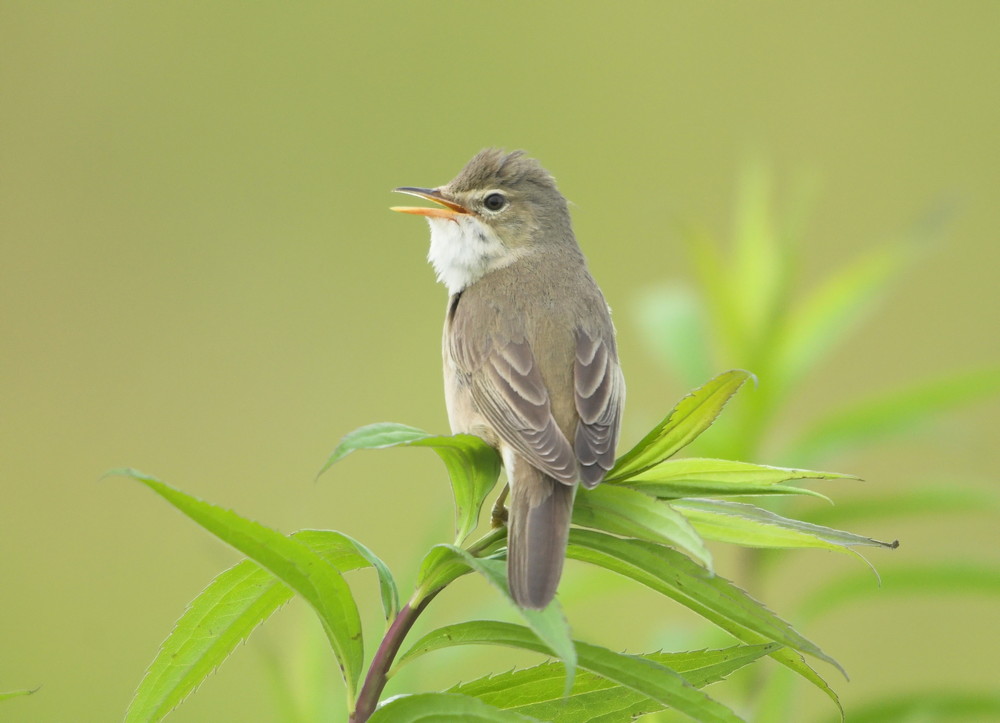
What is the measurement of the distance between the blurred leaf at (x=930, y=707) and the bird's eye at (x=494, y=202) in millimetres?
1814

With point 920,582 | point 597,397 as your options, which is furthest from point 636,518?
point 920,582

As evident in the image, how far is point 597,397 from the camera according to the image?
101 inches

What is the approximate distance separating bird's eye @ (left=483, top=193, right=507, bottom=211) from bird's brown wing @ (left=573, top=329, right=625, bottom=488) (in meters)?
0.88

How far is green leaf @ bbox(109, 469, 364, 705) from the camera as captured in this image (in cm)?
125

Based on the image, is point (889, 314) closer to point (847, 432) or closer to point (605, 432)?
point (847, 432)

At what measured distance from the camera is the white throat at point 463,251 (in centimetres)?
336

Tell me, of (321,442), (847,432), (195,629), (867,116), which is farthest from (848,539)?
(867,116)

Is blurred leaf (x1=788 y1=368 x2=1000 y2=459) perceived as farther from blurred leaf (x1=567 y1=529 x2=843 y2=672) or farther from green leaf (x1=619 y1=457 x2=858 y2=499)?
blurred leaf (x1=567 y1=529 x2=843 y2=672)

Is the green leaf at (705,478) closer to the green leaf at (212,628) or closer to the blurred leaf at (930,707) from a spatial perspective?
the green leaf at (212,628)

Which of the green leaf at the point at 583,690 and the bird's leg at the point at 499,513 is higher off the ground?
the bird's leg at the point at 499,513

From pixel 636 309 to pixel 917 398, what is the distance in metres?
0.93

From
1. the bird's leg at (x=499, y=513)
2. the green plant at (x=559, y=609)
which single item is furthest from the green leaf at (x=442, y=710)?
the bird's leg at (x=499, y=513)

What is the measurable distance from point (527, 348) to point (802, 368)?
96cm

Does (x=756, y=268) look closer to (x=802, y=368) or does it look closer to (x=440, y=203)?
(x=802, y=368)
